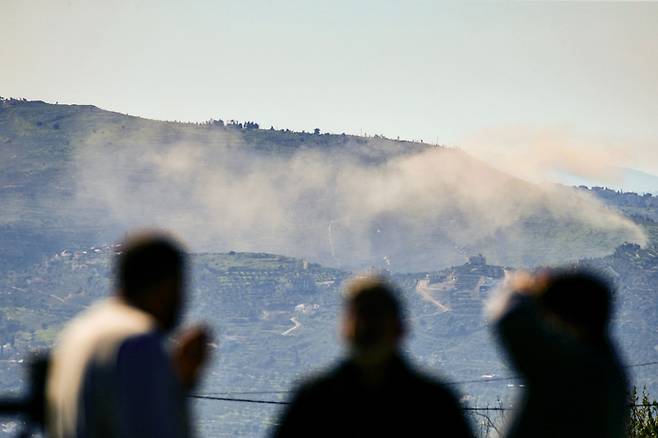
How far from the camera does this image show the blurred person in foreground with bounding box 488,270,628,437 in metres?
7.95

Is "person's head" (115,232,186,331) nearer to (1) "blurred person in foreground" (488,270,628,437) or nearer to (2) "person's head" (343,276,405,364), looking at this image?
(2) "person's head" (343,276,405,364)

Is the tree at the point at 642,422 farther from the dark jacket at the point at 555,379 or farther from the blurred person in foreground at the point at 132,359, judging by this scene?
the blurred person in foreground at the point at 132,359

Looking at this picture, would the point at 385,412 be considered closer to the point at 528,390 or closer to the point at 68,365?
the point at 528,390

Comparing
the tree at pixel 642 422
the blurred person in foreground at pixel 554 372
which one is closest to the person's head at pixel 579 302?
the blurred person in foreground at pixel 554 372

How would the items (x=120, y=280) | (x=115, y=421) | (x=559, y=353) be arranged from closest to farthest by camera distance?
(x=115, y=421) → (x=120, y=280) → (x=559, y=353)

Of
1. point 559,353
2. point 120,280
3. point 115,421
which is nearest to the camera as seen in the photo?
point 115,421

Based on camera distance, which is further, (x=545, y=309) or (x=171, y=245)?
(x=545, y=309)

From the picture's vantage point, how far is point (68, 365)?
22.9 feet

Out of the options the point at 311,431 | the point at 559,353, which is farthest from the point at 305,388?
the point at 559,353

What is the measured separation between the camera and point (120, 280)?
725cm

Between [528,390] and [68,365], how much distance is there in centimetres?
238

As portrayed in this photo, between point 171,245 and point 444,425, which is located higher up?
point 171,245

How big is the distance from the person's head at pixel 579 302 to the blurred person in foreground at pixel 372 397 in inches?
28.7

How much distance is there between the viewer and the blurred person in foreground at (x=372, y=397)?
7906 mm
